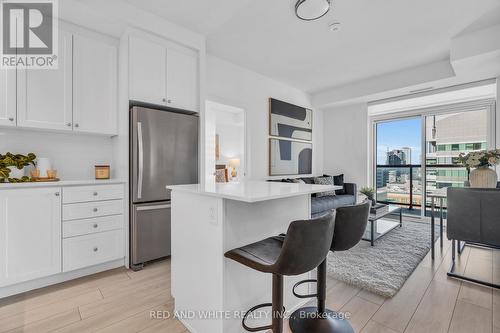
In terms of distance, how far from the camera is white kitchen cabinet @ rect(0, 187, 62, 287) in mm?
1932

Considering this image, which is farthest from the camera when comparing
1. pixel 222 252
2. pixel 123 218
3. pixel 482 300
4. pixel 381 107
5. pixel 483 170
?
pixel 381 107

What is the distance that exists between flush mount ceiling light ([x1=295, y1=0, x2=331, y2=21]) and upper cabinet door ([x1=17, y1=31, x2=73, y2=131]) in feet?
7.81

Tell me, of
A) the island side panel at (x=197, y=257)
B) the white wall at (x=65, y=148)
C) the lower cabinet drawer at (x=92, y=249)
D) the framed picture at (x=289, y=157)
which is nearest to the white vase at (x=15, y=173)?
the white wall at (x=65, y=148)

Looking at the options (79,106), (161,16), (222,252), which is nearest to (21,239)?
(79,106)

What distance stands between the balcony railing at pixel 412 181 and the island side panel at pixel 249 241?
14.5ft

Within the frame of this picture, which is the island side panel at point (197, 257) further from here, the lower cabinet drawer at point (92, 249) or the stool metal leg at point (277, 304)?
the lower cabinet drawer at point (92, 249)

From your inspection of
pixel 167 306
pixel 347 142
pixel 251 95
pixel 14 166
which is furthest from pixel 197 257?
pixel 347 142

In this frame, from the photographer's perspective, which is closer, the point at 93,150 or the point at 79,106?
the point at 79,106

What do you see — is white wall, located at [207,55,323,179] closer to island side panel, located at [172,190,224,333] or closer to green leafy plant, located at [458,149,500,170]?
island side panel, located at [172,190,224,333]

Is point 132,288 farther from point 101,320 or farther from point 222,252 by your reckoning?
point 222,252

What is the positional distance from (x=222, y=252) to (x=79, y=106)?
7.50 feet

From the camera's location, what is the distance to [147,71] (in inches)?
104

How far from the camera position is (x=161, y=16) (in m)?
2.66

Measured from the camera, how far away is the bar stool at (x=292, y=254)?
3.59 ft
